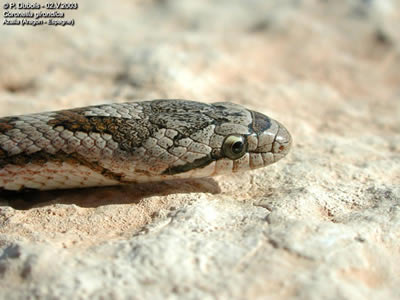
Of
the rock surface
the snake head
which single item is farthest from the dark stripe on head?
the rock surface

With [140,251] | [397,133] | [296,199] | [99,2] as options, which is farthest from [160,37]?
[140,251]

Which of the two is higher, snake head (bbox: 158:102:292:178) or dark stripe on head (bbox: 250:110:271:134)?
dark stripe on head (bbox: 250:110:271:134)

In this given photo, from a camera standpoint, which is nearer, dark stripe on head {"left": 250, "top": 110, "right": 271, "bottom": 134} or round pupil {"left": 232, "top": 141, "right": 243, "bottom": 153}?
round pupil {"left": 232, "top": 141, "right": 243, "bottom": 153}

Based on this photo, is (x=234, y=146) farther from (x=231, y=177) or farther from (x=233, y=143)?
(x=231, y=177)

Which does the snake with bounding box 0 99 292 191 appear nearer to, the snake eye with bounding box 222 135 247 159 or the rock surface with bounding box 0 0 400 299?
the snake eye with bounding box 222 135 247 159

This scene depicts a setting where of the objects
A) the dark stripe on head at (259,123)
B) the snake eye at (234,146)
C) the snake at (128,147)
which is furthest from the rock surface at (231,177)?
the dark stripe on head at (259,123)

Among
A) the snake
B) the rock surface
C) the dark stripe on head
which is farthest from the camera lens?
the dark stripe on head
